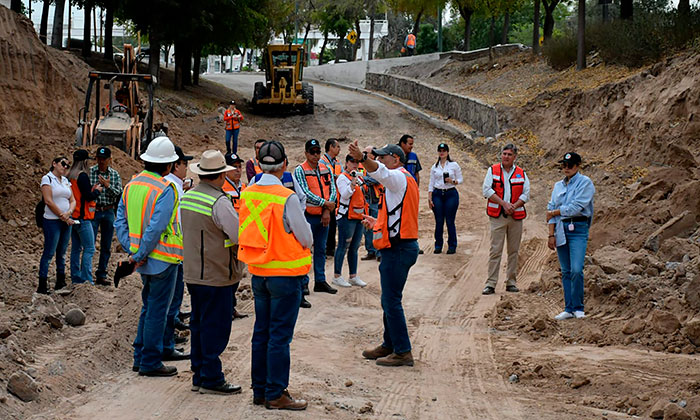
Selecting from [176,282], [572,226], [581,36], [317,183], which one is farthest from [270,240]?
[581,36]

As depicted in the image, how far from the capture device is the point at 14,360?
707 cm

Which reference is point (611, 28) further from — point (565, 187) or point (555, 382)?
point (555, 382)

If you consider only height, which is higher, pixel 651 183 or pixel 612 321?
pixel 651 183

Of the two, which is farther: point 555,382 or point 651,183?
point 651,183

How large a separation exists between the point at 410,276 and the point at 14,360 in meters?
6.75

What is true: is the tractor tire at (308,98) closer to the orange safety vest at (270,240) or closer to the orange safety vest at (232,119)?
the orange safety vest at (232,119)

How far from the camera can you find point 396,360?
7.88 meters

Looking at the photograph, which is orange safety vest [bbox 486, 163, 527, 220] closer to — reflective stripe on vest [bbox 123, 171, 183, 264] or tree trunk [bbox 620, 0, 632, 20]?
reflective stripe on vest [bbox 123, 171, 183, 264]

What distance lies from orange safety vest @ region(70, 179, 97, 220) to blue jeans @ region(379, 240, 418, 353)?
198 inches

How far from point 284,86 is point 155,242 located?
1094 inches

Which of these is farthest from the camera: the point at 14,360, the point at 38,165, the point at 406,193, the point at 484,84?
the point at 484,84

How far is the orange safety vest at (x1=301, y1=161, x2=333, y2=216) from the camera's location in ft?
34.8

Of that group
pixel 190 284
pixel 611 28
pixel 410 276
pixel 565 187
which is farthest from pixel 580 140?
pixel 190 284

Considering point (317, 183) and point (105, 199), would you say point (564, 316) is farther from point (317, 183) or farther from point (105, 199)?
point (105, 199)
